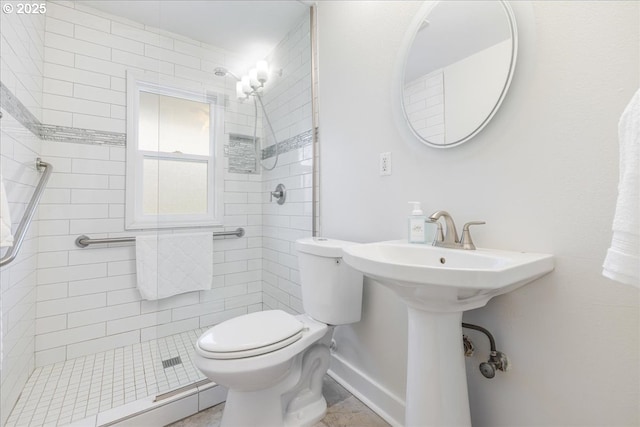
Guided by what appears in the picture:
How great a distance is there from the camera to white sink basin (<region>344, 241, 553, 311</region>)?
A: 65cm

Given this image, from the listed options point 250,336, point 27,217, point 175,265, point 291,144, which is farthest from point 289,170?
point 27,217

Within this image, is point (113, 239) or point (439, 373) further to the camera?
point (113, 239)

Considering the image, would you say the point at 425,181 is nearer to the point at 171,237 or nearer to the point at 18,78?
the point at 171,237

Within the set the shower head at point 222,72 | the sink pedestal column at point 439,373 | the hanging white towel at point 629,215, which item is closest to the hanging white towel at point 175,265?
the shower head at point 222,72

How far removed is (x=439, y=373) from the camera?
2.82ft

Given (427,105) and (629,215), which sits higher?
(427,105)

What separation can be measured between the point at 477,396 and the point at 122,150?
7.99ft

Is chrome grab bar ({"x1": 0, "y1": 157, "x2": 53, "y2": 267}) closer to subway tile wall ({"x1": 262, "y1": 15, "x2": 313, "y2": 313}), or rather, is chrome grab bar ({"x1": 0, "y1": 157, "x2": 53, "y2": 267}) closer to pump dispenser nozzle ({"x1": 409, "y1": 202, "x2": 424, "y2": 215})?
subway tile wall ({"x1": 262, "y1": 15, "x2": 313, "y2": 313})

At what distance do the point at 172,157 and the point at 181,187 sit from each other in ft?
0.71

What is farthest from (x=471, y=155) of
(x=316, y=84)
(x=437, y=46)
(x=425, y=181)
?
(x=316, y=84)

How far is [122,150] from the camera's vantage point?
6.36 ft

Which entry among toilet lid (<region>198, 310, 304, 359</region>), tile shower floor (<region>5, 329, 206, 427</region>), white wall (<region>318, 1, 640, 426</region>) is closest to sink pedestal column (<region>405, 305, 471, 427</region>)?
white wall (<region>318, 1, 640, 426</region>)

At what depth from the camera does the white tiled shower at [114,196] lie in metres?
1.73

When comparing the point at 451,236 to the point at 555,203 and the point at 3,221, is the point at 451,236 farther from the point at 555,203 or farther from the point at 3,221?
the point at 3,221
